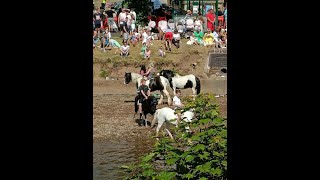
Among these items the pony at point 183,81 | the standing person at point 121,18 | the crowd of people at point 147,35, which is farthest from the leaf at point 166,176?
the standing person at point 121,18

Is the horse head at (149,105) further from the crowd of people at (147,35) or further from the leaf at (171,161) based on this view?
the leaf at (171,161)

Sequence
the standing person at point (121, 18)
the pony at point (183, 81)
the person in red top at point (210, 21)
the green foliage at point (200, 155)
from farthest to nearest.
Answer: the person in red top at point (210, 21)
the standing person at point (121, 18)
the pony at point (183, 81)
the green foliage at point (200, 155)

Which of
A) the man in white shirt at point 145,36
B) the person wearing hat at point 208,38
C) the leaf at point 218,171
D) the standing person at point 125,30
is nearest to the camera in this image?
the leaf at point 218,171

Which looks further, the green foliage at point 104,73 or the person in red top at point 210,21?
the person in red top at point 210,21

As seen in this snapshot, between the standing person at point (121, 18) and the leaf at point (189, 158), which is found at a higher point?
the standing person at point (121, 18)

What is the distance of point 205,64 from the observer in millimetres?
29453

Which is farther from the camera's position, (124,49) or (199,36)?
(199,36)

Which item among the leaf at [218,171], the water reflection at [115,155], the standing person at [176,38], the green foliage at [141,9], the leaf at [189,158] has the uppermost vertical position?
the green foliage at [141,9]

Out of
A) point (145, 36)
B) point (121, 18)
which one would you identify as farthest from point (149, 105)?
point (121, 18)

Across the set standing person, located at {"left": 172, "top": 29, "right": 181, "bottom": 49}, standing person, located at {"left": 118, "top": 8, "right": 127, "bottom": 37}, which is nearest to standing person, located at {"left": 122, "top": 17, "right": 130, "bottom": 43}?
standing person, located at {"left": 118, "top": 8, "right": 127, "bottom": 37}

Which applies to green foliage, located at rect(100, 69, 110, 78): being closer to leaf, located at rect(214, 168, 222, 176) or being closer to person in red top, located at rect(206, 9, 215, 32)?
person in red top, located at rect(206, 9, 215, 32)

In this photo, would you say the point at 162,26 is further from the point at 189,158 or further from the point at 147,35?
the point at 189,158
